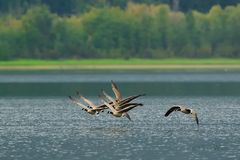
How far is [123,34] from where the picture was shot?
586 ft

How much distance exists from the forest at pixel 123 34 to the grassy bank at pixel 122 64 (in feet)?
3.95

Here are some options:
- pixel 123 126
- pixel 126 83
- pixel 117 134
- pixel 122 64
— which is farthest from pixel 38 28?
pixel 117 134

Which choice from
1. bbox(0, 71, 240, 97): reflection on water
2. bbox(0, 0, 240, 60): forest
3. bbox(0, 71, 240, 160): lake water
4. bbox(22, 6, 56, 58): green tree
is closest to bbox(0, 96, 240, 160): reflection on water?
bbox(0, 71, 240, 160): lake water

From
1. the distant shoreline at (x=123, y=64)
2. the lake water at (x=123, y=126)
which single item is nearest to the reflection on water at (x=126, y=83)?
the lake water at (x=123, y=126)

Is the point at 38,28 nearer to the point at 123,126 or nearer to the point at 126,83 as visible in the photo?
the point at 126,83

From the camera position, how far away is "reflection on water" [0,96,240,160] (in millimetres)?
56531

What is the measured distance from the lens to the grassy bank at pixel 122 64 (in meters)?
167

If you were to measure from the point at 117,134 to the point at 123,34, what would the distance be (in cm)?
11395

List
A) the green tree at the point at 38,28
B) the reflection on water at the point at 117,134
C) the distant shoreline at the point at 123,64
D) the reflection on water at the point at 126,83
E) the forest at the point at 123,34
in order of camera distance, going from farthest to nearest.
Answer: the green tree at the point at 38,28
the forest at the point at 123,34
the distant shoreline at the point at 123,64
the reflection on water at the point at 126,83
the reflection on water at the point at 117,134

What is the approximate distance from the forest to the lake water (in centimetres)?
5302

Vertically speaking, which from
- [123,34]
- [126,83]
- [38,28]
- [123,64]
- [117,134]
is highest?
[117,134]

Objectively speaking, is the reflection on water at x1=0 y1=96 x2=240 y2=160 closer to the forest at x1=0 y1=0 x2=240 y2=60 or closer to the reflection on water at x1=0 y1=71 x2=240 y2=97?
the reflection on water at x1=0 y1=71 x2=240 y2=97

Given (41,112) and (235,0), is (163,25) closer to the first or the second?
(235,0)

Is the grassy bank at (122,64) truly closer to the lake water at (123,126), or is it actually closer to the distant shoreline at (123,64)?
the distant shoreline at (123,64)
